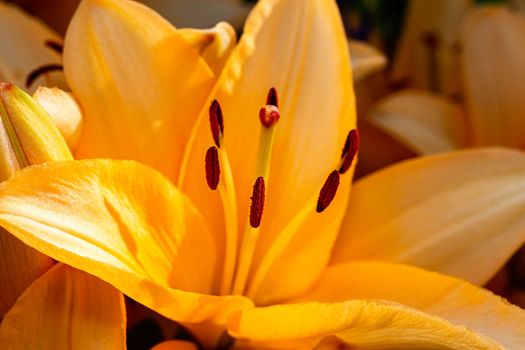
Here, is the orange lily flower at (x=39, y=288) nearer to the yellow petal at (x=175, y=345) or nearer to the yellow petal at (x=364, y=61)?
the yellow petal at (x=175, y=345)

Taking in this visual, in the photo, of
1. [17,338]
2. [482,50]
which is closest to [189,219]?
[17,338]

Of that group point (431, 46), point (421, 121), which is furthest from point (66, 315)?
point (431, 46)

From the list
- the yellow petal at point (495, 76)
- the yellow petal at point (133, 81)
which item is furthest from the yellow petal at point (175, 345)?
the yellow petal at point (495, 76)

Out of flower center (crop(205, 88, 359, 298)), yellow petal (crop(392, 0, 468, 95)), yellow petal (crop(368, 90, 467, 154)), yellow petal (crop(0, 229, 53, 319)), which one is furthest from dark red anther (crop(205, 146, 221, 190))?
yellow petal (crop(392, 0, 468, 95))

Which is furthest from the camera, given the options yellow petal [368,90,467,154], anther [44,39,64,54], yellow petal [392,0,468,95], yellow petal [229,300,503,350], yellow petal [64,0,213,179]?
yellow petal [392,0,468,95]

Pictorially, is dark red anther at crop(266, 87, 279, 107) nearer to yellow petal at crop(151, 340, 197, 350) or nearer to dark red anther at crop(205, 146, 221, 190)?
dark red anther at crop(205, 146, 221, 190)
